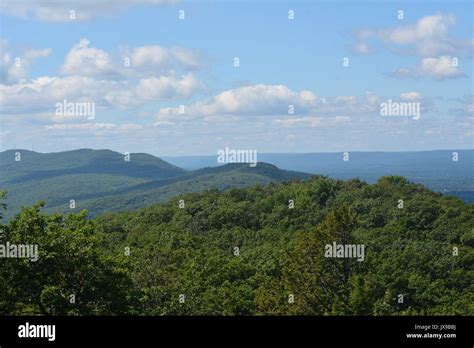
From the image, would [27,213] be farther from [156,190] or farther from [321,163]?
[321,163]

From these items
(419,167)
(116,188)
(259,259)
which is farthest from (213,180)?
(259,259)

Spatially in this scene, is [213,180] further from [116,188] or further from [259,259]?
[259,259]

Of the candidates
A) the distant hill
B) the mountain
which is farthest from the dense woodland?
the mountain

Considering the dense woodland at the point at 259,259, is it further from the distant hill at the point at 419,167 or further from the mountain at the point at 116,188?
the mountain at the point at 116,188

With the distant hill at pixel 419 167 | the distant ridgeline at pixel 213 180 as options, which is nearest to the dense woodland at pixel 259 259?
the distant hill at pixel 419 167

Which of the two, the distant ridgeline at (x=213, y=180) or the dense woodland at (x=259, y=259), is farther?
the distant ridgeline at (x=213, y=180)

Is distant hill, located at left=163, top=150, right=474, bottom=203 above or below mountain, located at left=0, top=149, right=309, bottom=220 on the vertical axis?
above

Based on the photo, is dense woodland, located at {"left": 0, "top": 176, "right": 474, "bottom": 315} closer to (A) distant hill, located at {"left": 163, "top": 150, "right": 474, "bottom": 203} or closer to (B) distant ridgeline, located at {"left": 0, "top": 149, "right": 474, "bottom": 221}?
(A) distant hill, located at {"left": 163, "top": 150, "right": 474, "bottom": 203}
